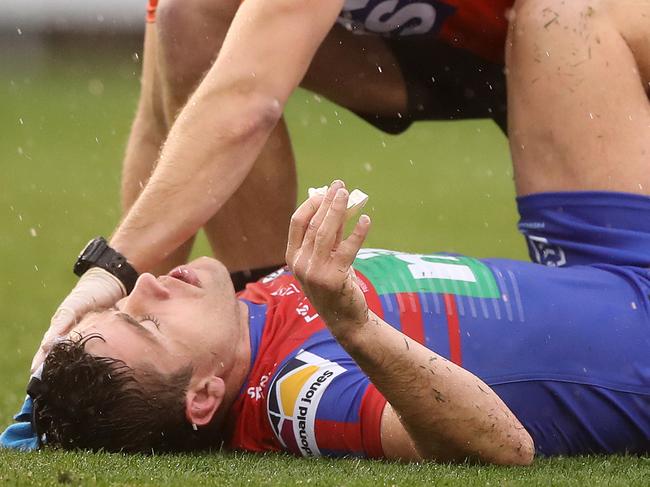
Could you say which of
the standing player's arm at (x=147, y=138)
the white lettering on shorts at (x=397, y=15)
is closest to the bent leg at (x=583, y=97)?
the white lettering on shorts at (x=397, y=15)

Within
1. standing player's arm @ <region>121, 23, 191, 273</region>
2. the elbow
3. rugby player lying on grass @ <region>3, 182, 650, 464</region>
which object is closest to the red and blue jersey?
rugby player lying on grass @ <region>3, 182, 650, 464</region>

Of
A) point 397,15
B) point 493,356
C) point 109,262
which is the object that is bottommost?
point 493,356

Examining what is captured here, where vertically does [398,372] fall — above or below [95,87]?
below

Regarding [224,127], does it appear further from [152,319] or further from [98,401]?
[98,401]

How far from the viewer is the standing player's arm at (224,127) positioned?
348cm

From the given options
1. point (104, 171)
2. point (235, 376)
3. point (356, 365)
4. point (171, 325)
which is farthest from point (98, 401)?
point (104, 171)

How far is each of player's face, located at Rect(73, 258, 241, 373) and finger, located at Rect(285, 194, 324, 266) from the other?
2.25 feet

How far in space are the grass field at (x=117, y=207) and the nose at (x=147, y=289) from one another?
43cm

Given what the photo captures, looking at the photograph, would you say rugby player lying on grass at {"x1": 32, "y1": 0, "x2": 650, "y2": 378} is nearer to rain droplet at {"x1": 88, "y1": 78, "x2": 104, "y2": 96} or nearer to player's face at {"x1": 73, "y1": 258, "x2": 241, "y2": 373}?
player's face at {"x1": 73, "y1": 258, "x2": 241, "y2": 373}

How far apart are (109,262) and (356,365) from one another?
2.77ft

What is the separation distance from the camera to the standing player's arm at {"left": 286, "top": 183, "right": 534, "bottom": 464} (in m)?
2.59

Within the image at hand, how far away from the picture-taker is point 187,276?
3.40m

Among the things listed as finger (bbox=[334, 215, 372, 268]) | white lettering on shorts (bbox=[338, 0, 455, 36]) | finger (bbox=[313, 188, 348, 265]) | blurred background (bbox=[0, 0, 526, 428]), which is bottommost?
blurred background (bbox=[0, 0, 526, 428])

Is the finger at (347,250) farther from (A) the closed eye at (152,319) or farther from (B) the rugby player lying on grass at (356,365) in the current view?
(A) the closed eye at (152,319)
